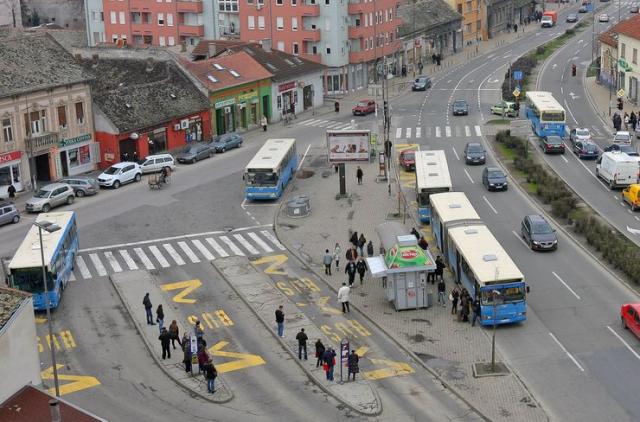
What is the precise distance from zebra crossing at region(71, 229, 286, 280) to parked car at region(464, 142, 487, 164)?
856 inches

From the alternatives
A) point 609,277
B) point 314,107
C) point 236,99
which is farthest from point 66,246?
point 314,107

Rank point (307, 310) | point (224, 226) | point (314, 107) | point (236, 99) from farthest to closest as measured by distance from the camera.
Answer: point (314, 107) → point (236, 99) → point (224, 226) → point (307, 310)

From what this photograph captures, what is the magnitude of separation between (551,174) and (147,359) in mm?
40877

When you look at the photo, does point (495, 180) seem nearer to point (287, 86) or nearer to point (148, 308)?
point (148, 308)

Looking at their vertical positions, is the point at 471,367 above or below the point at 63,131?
below

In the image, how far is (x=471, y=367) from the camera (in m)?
45.0

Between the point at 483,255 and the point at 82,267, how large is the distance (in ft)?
77.5

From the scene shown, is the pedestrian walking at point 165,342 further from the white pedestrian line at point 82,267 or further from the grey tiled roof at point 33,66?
the grey tiled roof at point 33,66

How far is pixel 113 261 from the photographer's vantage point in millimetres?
61531

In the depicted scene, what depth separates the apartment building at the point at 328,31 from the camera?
118m

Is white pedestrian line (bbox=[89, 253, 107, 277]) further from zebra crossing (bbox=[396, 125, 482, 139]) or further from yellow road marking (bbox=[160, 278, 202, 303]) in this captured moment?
zebra crossing (bbox=[396, 125, 482, 139])

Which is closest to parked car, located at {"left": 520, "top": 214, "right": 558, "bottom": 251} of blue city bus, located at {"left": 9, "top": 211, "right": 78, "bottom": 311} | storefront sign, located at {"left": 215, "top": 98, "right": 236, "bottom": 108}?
blue city bus, located at {"left": 9, "top": 211, "right": 78, "bottom": 311}

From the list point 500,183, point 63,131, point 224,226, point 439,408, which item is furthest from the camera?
point 63,131

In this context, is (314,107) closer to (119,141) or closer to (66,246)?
(119,141)
